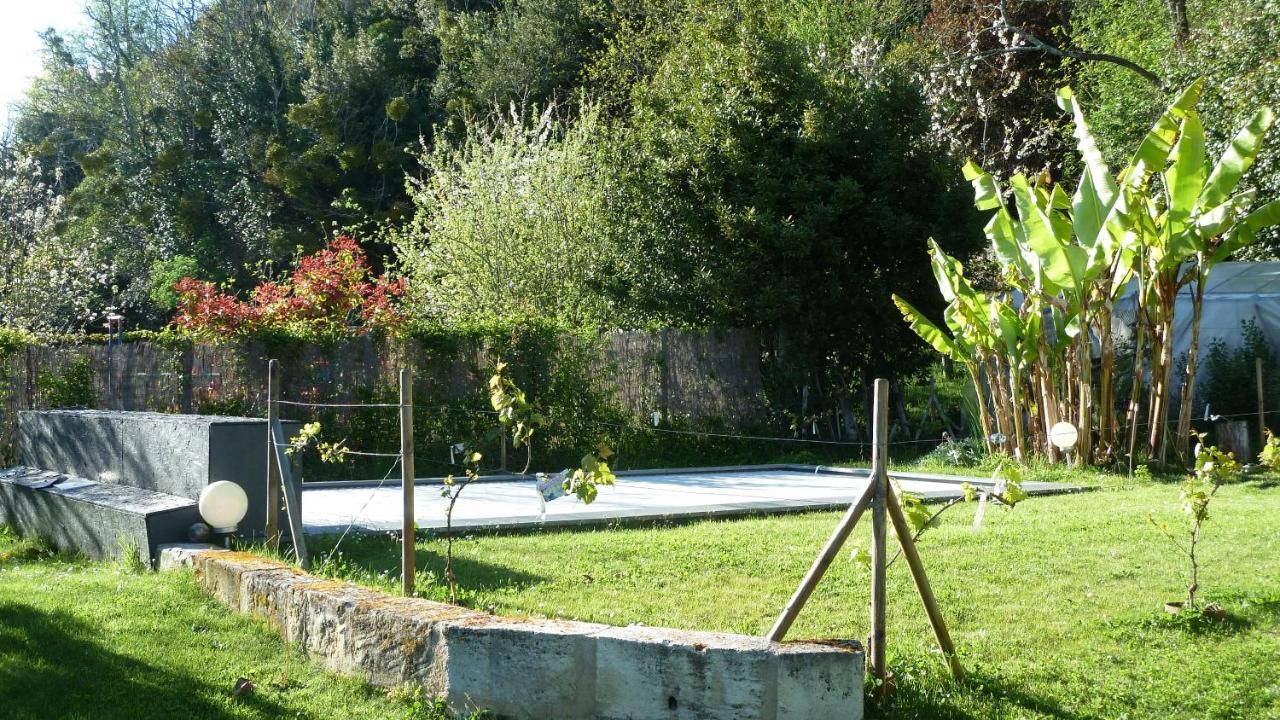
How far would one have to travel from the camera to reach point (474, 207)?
20594 millimetres

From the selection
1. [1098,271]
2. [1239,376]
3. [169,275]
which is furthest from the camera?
[169,275]

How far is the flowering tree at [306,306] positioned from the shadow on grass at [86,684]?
9411 millimetres

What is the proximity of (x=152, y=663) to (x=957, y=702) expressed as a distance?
371 cm

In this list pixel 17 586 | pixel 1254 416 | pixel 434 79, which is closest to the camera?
pixel 17 586

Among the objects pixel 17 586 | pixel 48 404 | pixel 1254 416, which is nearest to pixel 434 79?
pixel 48 404

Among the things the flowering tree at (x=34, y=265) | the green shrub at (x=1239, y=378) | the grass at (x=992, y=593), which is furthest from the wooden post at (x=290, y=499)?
the flowering tree at (x=34, y=265)

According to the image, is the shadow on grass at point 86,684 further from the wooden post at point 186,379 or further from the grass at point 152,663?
the wooden post at point 186,379

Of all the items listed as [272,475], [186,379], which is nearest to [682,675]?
[272,475]

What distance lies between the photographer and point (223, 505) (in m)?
7.26

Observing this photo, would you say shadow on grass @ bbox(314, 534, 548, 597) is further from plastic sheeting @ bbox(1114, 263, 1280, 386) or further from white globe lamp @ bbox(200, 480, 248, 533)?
plastic sheeting @ bbox(1114, 263, 1280, 386)

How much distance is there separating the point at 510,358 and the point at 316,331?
2.67 metres

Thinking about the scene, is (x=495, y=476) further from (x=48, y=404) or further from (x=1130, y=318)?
(x=1130, y=318)

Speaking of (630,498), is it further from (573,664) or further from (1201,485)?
(573,664)

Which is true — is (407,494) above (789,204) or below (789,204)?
below
